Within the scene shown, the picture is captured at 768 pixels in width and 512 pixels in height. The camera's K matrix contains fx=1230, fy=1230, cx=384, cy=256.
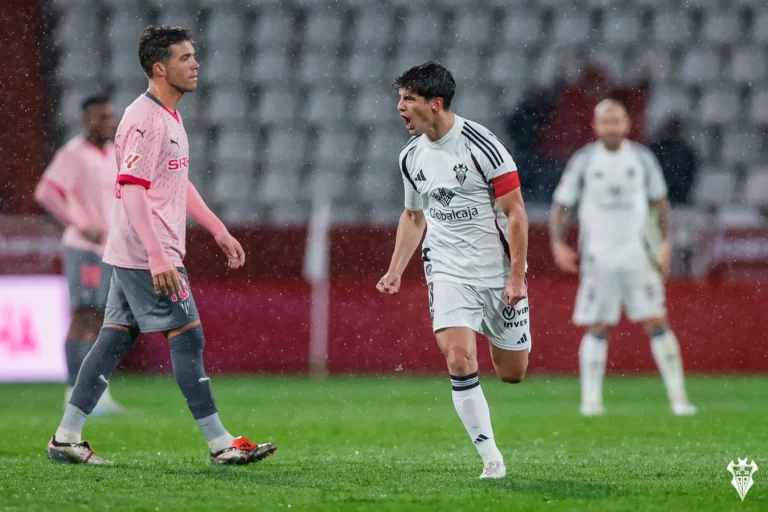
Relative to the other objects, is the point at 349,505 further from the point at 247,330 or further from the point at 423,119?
the point at 247,330

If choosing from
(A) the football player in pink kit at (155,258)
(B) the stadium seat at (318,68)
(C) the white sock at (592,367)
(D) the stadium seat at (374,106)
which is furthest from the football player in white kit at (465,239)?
(B) the stadium seat at (318,68)

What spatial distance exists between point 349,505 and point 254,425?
2926 millimetres

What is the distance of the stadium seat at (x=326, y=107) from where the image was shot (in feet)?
41.7

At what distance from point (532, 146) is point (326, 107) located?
99.2 inches

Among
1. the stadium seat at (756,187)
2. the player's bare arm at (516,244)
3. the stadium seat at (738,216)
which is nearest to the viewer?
the player's bare arm at (516,244)

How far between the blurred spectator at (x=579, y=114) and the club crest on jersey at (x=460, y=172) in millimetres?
6823

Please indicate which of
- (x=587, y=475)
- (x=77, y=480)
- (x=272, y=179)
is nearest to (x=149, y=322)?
(x=77, y=480)

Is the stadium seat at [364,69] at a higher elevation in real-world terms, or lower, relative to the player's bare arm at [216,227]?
higher

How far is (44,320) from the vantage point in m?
9.24

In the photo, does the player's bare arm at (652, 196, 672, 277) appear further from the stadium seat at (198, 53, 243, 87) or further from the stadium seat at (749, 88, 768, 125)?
the stadium seat at (198, 53, 243, 87)

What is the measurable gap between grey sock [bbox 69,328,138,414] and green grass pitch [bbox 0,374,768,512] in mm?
282

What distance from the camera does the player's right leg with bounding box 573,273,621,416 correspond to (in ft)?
24.0

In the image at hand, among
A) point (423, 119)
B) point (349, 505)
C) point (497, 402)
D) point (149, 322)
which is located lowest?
point (497, 402)

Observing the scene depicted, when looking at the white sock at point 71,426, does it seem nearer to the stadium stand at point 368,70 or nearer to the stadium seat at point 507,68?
the stadium stand at point 368,70
